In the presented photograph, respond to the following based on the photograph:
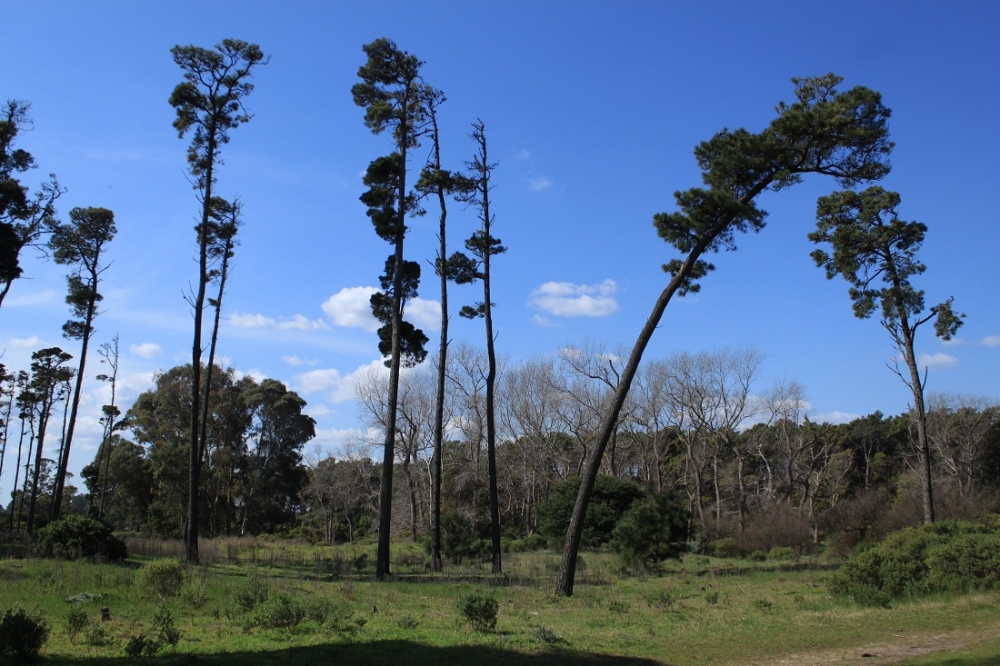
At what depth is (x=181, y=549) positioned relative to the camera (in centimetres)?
2248

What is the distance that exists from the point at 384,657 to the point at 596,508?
2275 centimetres

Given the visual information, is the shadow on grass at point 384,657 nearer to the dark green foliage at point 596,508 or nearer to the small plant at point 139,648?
the small plant at point 139,648

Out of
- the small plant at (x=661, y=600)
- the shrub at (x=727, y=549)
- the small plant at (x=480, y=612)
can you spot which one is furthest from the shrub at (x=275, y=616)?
the shrub at (x=727, y=549)

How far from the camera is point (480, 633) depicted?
969 centimetres

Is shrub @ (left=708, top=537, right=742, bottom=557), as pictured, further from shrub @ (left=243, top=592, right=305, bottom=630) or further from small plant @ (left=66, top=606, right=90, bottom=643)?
small plant @ (left=66, top=606, right=90, bottom=643)

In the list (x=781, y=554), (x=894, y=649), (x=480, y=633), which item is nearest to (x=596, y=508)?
(x=781, y=554)

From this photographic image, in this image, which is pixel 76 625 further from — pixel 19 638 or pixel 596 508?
pixel 596 508

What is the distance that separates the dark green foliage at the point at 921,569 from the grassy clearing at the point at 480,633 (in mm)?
490

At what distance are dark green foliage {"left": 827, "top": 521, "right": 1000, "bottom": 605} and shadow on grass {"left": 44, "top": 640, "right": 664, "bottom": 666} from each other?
6.80m

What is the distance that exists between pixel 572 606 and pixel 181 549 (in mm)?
15107

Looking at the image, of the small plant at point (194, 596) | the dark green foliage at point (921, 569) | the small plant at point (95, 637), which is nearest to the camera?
the small plant at point (95, 637)

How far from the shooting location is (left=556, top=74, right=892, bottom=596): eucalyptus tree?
51.1ft

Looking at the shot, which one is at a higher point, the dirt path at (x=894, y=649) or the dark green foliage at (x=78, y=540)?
the dark green foliage at (x=78, y=540)

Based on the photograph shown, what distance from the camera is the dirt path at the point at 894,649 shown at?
792cm
